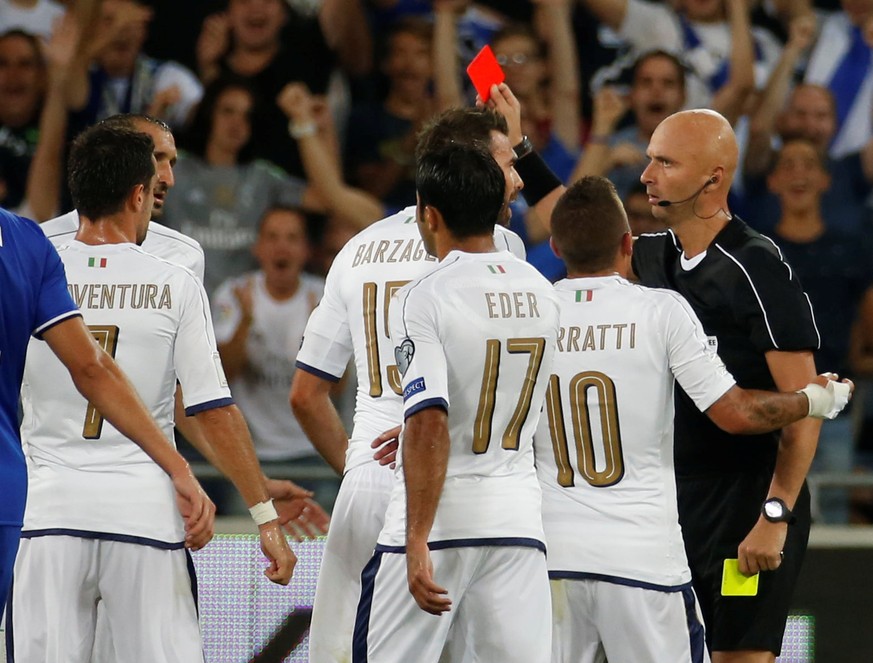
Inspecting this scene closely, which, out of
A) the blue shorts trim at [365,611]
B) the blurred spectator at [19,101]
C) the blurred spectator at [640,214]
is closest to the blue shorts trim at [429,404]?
the blue shorts trim at [365,611]

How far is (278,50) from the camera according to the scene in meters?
8.85

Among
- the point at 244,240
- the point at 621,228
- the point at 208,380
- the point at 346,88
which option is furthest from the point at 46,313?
the point at 346,88

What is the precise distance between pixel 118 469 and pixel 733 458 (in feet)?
6.82

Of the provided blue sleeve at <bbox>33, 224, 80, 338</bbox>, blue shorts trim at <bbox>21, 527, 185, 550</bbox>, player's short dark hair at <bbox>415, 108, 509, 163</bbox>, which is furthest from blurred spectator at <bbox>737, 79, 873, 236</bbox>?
blue sleeve at <bbox>33, 224, 80, 338</bbox>

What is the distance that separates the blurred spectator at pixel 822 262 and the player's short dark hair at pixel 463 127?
158 inches

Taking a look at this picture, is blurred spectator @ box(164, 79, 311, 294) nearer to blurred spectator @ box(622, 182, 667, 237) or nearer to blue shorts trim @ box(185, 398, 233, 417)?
blurred spectator @ box(622, 182, 667, 237)

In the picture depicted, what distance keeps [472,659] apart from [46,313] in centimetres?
149

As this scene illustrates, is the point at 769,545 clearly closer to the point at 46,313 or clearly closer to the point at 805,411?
the point at 805,411

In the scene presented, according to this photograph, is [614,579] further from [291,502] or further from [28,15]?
[28,15]

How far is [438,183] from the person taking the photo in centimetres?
373

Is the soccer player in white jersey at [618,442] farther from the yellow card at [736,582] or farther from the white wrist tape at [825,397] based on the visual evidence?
the yellow card at [736,582]

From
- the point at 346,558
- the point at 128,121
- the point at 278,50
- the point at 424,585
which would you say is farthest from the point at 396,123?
the point at 424,585

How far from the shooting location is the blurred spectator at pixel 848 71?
894cm

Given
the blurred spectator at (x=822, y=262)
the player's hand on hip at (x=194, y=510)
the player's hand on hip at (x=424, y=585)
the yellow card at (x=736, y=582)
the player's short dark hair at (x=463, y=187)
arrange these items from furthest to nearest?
the blurred spectator at (x=822, y=262) → the yellow card at (x=736, y=582) → the player's hand on hip at (x=194, y=510) → the player's short dark hair at (x=463, y=187) → the player's hand on hip at (x=424, y=585)
